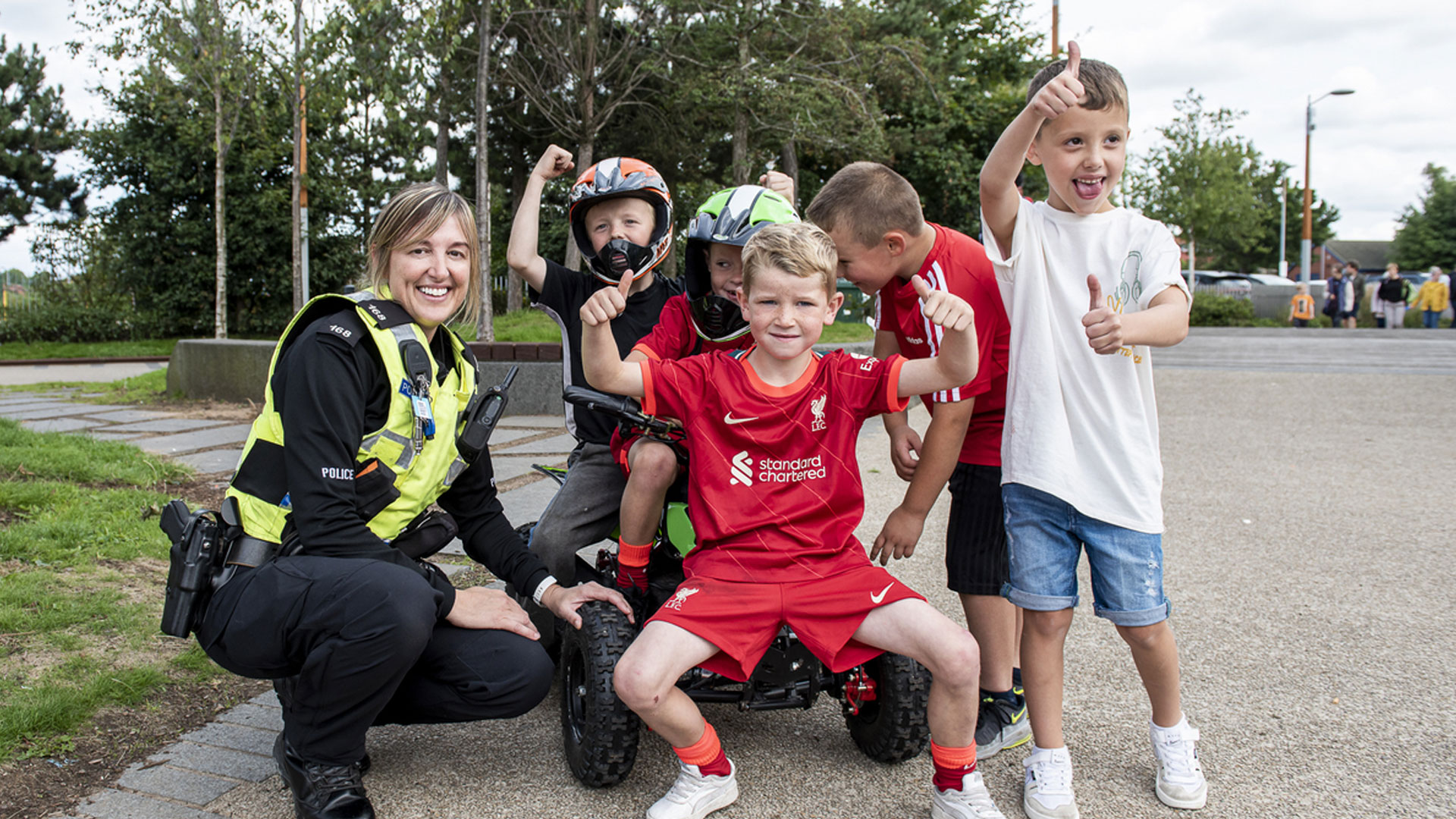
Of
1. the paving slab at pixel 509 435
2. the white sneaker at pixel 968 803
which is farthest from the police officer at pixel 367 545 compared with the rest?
the paving slab at pixel 509 435

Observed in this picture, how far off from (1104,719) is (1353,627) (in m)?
1.38

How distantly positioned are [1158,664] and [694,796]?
1.18m

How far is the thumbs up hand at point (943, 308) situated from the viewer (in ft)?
7.39

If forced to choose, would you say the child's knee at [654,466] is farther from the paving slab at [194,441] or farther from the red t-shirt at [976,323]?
the paving slab at [194,441]

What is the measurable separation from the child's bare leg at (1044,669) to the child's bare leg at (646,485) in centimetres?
99

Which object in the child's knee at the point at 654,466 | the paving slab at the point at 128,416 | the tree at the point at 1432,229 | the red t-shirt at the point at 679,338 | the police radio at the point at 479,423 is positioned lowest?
the paving slab at the point at 128,416

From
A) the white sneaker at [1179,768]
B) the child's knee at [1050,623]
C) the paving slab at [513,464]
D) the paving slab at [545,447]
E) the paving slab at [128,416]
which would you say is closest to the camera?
the white sneaker at [1179,768]

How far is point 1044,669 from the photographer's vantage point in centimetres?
250

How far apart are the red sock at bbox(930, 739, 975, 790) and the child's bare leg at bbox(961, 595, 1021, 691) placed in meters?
0.56

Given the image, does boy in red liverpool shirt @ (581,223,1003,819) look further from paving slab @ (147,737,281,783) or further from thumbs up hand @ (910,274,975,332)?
paving slab @ (147,737,281,783)

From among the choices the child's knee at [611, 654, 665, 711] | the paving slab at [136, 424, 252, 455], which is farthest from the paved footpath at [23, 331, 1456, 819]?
the paving slab at [136, 424, 252, 455]

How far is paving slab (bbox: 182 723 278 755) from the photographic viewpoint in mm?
2656

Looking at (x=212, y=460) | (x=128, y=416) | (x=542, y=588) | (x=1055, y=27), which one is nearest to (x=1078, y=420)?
(x=542, y=588)

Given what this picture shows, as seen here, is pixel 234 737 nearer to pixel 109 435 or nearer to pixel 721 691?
pixel 721 691
